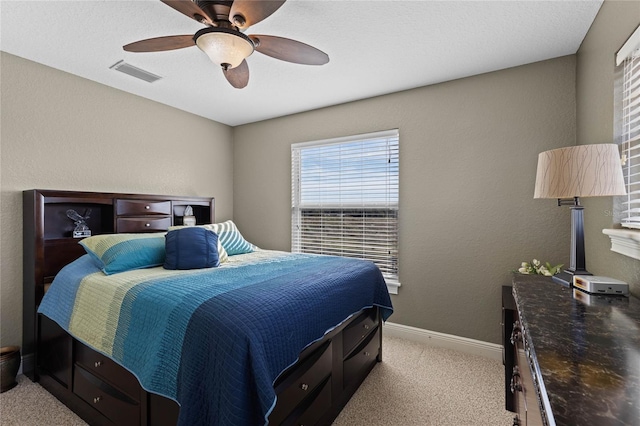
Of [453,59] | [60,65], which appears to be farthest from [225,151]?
[453,59]

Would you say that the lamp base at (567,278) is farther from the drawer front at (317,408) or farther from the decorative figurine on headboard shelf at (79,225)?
the decorative figurine on headboard shelf at (79,225)

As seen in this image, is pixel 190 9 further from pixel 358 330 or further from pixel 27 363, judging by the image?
pixel 27 363

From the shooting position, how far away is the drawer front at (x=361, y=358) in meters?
2.04

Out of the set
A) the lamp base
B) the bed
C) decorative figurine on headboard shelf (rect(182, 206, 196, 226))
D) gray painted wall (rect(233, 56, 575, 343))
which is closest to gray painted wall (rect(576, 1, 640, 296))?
the lamp base

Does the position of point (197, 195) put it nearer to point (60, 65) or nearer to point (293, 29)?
point (60, 65)

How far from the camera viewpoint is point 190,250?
89.0 inches

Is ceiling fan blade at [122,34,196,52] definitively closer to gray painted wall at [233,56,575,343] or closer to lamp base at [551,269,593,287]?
gray painted wall at [233,56,575,343]

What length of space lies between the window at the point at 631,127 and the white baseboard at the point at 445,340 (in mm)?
1619

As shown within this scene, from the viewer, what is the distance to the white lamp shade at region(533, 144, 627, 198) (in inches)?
53.9

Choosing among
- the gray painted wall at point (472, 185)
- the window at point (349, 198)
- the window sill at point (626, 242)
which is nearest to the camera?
the window sill at point (626, 242)

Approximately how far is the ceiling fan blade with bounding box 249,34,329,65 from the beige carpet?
233cm

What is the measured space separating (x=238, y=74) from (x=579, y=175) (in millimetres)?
2094

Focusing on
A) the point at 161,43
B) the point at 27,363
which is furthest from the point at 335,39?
the point at 27,363

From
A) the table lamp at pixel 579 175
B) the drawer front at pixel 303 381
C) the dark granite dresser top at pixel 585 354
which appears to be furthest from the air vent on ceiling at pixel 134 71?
Result: the dark granite dresser top at pixel 585 354
